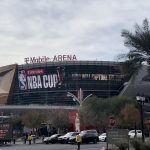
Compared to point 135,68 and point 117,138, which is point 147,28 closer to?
point 135,68

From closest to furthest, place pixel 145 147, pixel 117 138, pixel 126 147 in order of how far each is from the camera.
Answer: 1. pixel 145 147
2. pixel 126 147
3. pixel 117 138

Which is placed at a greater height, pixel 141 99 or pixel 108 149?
pixel 141 99

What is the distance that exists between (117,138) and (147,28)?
856cm

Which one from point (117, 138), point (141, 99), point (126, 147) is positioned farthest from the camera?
point (141, 99)

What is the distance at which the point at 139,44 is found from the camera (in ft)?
122

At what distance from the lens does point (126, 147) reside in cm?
3078

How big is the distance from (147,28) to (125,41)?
199 cm

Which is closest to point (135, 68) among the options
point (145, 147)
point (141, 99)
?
point (141, 99)

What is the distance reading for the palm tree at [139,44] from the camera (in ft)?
121

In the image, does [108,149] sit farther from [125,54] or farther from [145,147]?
[145,147]

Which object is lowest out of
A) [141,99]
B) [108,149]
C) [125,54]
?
[108,149]

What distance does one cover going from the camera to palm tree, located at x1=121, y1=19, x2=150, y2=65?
3688cm

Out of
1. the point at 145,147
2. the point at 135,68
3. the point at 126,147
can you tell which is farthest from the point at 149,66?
the point at 145,147

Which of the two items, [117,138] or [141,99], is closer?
[117,138]
